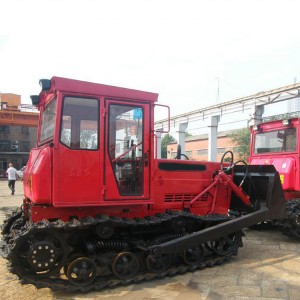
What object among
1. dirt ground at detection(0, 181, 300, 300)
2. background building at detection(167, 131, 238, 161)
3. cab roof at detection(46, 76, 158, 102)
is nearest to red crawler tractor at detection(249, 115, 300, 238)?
dirt ground at detection(0, 181, 300, 300)

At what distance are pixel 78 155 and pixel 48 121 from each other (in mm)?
952

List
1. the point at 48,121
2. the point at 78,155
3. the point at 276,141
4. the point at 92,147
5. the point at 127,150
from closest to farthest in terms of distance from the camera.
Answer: the point at 78,155 → the point at 92,147 → the point at 127,150 → the point at 48,121 → the point at 276,141

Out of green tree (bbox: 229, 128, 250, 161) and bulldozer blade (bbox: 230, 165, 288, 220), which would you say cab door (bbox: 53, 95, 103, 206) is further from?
green tree (bbox: 229, 128, 250, 161)

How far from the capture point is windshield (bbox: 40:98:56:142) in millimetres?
5178

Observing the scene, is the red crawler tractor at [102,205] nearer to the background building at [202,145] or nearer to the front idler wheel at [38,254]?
the front idler wheel at [38,254]

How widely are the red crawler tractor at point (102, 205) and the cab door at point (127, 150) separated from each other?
1 centimetres

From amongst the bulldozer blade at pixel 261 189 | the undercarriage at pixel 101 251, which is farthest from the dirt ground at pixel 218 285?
the bulldozer blade at pixel 261 189

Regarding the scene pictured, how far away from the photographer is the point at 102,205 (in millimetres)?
5070

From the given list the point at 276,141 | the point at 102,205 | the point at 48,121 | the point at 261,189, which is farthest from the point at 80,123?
the point at 276,141

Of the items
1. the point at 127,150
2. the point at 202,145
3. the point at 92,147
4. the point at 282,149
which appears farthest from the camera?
the point at 202,145

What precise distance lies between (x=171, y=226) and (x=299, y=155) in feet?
13.1

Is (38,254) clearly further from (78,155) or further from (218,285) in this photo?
(218,285)

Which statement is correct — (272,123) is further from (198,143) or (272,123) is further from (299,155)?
(198,143)

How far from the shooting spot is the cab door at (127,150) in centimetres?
514
